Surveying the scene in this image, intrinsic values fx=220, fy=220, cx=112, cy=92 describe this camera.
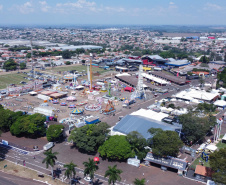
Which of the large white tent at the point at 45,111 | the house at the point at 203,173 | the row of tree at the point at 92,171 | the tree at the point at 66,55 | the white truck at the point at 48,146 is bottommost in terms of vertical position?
the white truck at the point at 48,146

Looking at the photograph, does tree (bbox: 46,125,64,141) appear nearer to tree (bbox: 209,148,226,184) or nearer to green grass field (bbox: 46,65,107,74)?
tree (bbox: 209,148,226,184)

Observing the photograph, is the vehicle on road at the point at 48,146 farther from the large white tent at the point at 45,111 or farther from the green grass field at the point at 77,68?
the green grass field at the point at 77,68

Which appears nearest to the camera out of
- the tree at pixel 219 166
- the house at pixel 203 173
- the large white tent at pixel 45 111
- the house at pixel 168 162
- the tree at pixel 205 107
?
the tree at pixel 219 166

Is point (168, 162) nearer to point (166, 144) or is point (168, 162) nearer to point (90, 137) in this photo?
point (166, 144)

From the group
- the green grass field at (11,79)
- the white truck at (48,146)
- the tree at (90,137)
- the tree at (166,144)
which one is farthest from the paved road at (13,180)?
the green grass field at (11,79)

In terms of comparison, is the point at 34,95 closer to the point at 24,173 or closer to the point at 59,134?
the point at 59,134

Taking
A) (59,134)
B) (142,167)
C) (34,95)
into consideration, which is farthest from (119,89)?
(142,167)

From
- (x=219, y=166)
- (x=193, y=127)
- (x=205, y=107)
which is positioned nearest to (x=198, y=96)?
(x=205, y=107)

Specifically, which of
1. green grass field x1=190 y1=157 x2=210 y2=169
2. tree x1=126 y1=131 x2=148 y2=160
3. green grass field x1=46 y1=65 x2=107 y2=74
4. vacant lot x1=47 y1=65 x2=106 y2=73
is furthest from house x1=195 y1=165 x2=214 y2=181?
vacant lot x1=47 y1=65 x2=106 y2=73
